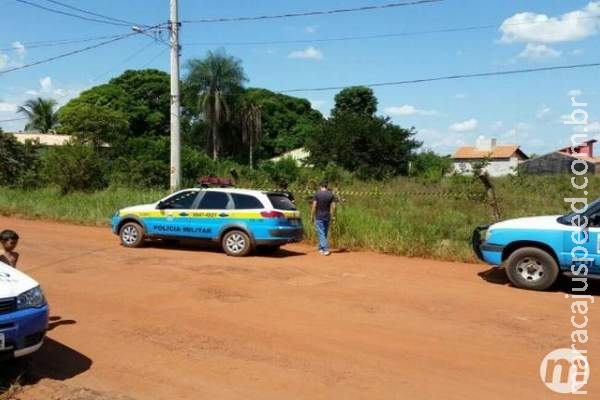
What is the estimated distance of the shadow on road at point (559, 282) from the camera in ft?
34.0

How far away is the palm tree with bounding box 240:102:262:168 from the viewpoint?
232 feet

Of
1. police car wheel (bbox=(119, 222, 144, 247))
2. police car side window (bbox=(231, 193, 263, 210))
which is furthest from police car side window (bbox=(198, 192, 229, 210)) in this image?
police car wheel (bbox=(119, 222, 144, 247))

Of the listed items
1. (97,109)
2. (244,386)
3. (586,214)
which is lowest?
(244,386)

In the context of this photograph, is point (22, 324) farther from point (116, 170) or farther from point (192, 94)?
point (192, 94)

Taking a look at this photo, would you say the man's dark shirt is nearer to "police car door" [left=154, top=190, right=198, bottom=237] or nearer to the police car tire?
"police car door" [left=154, top=190, right=198, bottom=237]

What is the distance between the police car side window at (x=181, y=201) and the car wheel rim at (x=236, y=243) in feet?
4.38

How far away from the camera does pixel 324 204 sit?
14.2 meters

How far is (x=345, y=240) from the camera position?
50.3 feet

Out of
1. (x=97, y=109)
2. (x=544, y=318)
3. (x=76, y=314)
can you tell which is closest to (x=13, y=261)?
(x=76, y=314)

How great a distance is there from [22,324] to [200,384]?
63.1 inches

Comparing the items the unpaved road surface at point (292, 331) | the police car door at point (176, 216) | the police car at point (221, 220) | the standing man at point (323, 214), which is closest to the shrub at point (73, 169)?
the police car at point (221, 220)

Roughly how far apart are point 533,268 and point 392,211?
25.8 feet

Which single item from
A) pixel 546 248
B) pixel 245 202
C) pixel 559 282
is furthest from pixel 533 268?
pixel 245 202

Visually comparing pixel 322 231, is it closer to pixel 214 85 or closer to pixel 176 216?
pixel 176 216
